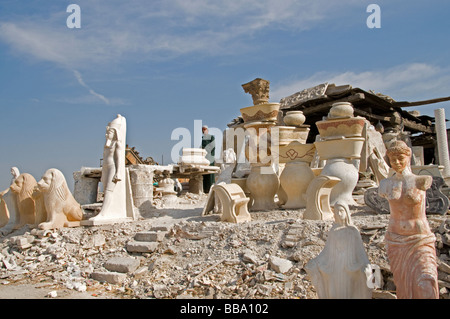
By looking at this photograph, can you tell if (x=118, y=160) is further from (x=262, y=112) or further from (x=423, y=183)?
(x=423, y=183)

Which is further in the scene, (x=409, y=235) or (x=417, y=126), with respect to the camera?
(x=417, y=126)

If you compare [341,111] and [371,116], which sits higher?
[371,116]

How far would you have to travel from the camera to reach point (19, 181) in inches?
338

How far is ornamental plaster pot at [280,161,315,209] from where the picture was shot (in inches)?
304

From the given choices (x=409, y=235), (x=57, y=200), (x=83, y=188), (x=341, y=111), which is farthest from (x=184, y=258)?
(x=83, y=188)

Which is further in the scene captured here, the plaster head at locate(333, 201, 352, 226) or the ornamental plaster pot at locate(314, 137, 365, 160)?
the ornamental plaster pot at locate(314, 137, 365, 160)

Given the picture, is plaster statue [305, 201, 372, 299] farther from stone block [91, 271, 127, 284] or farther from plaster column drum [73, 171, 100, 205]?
plaster column drum [73, 171, 100, 205]

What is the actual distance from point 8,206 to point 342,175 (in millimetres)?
7372

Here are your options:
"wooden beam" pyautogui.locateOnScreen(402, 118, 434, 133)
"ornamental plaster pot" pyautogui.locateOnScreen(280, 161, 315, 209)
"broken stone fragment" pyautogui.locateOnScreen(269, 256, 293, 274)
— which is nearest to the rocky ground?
"broken stone fragment" pyautogui.locateOnScreen(269, 256, 293, 274)

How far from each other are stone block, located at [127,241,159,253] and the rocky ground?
0.06ft

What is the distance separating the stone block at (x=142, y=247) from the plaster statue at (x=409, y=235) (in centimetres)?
414

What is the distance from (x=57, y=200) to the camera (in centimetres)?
779
